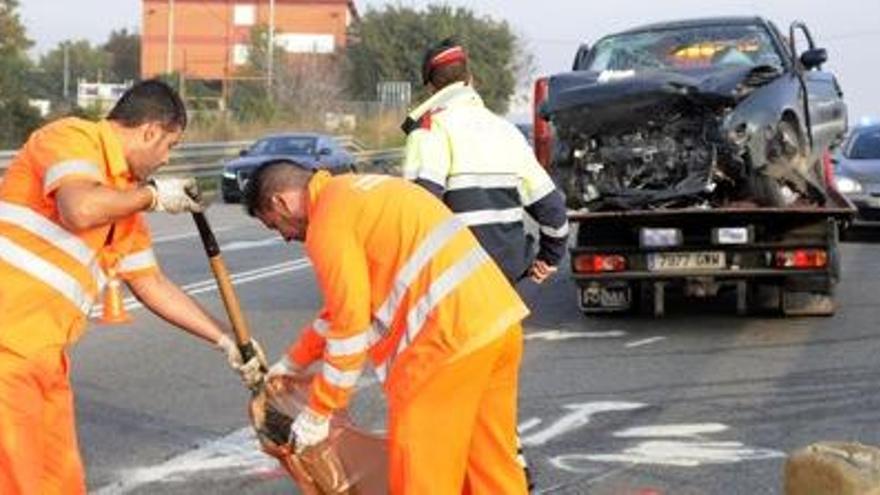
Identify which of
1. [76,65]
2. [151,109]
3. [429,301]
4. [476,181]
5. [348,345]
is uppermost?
[151,109]

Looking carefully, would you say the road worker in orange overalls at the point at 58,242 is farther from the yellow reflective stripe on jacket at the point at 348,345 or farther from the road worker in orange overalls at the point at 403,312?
the yellow reflective stripe on jacket at the point at 348,345

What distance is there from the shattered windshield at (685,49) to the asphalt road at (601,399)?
2044 mm

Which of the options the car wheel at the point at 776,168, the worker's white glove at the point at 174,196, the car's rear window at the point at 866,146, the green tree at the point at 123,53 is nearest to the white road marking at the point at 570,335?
the car wheel at the point at 776,168


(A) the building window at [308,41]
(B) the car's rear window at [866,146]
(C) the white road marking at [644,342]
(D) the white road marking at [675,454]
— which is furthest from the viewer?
(A) the building window at [308,41]

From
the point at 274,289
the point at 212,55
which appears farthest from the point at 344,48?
the point at 274,289

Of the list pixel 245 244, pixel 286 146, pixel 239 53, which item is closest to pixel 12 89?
pixel 286 146

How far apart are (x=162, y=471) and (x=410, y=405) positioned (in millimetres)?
2728

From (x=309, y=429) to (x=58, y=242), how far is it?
911mm

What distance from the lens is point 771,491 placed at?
6.41 metres

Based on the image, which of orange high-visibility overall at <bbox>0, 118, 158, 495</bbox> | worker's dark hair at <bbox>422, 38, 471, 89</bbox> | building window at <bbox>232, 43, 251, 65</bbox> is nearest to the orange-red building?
building window at <bbox>232, 43, 251, 65</bbox>

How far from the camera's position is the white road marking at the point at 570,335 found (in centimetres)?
1116

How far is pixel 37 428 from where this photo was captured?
4.34 metres

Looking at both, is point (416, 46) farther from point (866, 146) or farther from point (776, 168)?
point (776, 168)

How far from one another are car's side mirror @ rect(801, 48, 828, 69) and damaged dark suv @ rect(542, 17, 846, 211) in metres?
0.42
